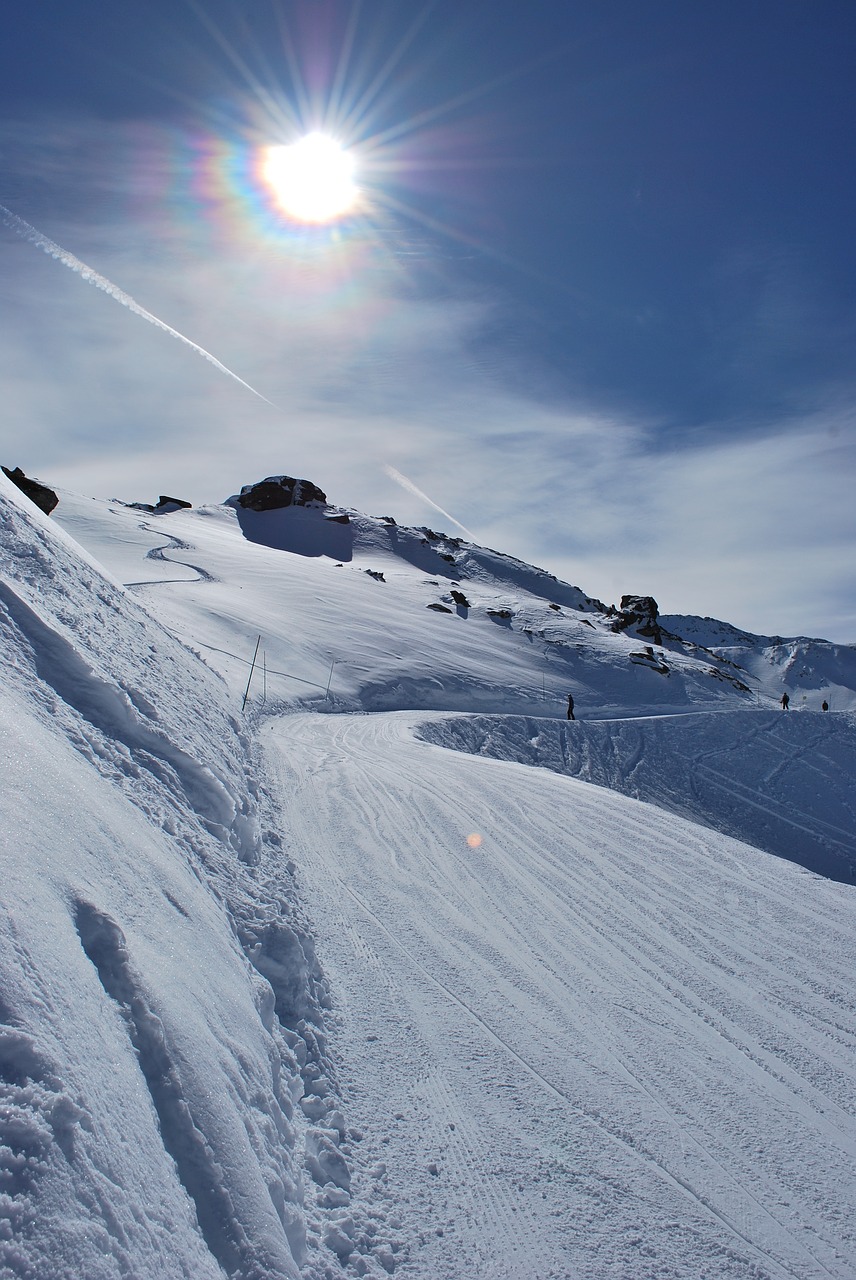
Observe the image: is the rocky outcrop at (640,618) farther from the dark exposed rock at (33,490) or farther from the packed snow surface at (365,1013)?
the packed snow surface at (365,1013)

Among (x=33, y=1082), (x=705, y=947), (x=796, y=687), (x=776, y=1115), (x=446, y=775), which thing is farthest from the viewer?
(x=796, y=687)

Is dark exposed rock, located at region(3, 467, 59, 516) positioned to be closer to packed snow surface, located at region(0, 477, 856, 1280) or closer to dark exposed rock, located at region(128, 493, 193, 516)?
packed snow surface, located at region(0, 477, 856, 1280)

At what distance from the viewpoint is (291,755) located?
51.9 feet

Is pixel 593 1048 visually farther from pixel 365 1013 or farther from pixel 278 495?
pixel 278 495

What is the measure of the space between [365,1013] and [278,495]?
92033 mm

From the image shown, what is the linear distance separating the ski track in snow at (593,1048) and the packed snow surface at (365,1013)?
25 millimetres

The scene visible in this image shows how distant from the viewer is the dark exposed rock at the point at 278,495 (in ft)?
301

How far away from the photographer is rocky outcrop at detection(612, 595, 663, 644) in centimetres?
7419

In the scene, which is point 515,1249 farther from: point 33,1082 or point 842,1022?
point 842,1022

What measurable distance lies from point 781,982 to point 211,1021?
Result: 18.9 feet

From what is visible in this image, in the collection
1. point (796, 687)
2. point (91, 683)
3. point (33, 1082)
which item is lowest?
point (33, 1082)

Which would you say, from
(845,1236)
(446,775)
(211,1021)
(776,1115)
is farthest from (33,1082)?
(446,775)

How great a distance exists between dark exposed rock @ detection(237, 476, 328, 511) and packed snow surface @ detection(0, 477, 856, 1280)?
8278cm

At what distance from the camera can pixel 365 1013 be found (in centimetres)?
574
